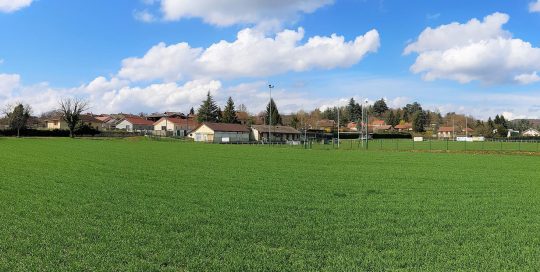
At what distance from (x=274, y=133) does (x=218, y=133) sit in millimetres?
18512

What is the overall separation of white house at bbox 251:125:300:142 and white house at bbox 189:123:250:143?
2.51m

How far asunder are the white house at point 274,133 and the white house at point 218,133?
2.51 meters

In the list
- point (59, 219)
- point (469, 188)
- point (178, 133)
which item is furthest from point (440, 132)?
point (59, 219)

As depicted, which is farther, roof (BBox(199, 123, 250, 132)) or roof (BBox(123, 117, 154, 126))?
roof (BBox(123, 117, 154, 126))

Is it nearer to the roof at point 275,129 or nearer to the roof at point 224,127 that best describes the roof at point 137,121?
the roof at point 224,127

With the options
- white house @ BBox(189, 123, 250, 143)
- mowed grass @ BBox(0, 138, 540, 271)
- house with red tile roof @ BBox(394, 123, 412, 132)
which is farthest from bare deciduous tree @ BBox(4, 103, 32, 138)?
house with red tile roof @ BBox(394, 123, 412, 132)

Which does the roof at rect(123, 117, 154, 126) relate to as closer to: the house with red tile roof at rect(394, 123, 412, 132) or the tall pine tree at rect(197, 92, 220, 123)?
the tall pine tree at rect(197, 92, 220, 123)

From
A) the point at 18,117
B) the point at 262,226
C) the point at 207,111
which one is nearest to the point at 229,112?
the point at 207,111

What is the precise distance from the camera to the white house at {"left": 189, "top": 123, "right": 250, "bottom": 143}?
9736cm

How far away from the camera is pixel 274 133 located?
112812mm

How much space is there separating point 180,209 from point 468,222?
724cm

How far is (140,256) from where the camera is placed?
7.29 m

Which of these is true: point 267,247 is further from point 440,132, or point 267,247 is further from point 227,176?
point 440,132

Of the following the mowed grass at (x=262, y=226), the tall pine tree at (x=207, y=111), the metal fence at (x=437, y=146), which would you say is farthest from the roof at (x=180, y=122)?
the mowed grass at (x=262, y=226)
